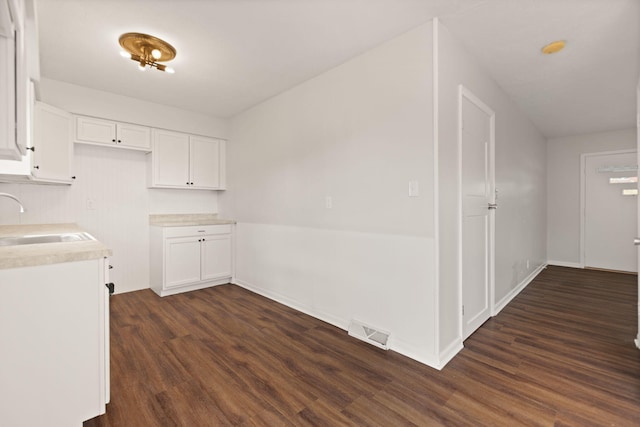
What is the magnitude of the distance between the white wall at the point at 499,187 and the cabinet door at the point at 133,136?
11.7 ft

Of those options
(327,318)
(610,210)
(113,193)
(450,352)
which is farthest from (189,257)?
(610,210)

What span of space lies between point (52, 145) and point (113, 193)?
925mm

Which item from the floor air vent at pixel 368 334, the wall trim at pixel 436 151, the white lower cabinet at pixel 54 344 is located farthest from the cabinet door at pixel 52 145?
the wall trim at pixel 436 151

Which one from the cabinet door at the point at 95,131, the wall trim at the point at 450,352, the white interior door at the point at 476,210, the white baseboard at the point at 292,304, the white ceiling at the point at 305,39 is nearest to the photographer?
the white ceiling at the point at 305,39

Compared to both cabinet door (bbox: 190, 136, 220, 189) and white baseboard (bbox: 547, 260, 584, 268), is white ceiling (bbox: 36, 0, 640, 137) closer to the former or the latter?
cabinet door (bbox: 190, 136, 220, 189)

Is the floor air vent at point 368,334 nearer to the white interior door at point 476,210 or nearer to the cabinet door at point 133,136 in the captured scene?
the white interior door at point 476,210

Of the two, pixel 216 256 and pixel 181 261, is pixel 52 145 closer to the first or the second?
pixel 181 261

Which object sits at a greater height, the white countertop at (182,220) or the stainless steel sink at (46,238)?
the white countertop at (182,220)

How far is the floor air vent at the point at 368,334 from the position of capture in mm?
2338

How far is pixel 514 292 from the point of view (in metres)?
3.65

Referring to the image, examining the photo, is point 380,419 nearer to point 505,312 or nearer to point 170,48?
point 505,312

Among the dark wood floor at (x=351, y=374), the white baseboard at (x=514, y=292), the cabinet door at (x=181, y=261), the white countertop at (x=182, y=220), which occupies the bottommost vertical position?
the dark wood floor at (x=351, y=374)

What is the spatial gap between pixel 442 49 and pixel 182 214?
12.9 ft

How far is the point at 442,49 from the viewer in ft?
6.91
